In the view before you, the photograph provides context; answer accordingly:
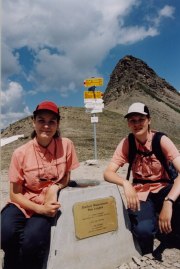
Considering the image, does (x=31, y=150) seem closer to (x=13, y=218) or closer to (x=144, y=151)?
(x=13, y=218)

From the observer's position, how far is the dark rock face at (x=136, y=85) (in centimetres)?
8814

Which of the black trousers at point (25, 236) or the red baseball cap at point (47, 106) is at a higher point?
the red baseball cap at point (47, 106)

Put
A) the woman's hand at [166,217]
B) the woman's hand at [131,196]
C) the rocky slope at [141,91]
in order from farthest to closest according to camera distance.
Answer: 1. the rocky slope at [141,91]
2. the woman's hand at [131,196]
3. the woman's hand at [166,217]

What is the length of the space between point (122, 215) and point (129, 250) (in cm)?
46

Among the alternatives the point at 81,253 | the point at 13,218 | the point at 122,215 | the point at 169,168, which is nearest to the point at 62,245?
the point at 81,253

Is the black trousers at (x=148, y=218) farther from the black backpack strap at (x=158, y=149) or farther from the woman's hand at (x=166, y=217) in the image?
the black backpack strap at (x=158, y=149)

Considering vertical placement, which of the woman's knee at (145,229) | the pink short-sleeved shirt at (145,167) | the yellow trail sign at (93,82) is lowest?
the woman's knee at (145,229)

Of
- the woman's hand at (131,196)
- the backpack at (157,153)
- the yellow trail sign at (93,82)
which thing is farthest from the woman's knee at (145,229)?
the yellow trail sign at (93,82)

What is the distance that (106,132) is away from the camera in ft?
106

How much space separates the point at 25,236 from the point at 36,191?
1.79 feet

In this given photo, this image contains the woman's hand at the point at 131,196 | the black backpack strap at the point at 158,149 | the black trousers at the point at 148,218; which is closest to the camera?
the woman's hand at the point at 131,196

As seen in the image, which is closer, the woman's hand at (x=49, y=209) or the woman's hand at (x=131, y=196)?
the woman's hand at (x=49, y=209)

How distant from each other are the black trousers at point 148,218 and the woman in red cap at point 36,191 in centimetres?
108

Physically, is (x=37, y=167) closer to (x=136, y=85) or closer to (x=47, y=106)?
(x=47, y=106)
